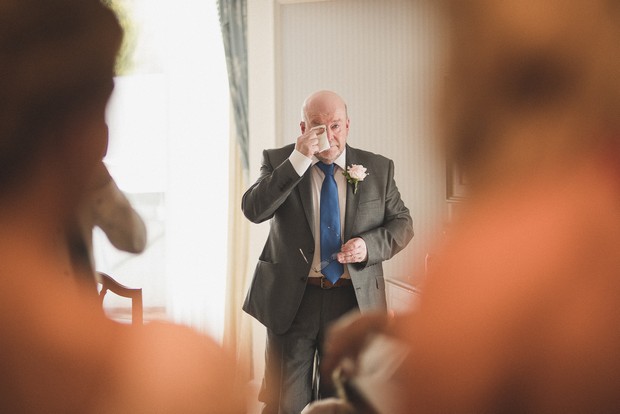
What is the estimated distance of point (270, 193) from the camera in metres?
1.05

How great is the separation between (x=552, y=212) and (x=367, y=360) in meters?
0.07

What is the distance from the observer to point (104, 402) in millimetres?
183

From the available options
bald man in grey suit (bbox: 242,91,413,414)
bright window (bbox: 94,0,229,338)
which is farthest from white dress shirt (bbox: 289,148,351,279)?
bright window (bbox: 94,0,229,338)

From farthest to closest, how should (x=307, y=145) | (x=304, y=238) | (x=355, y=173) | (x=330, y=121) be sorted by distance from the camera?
Result: (x=304, y=238) → (x=330, y=121) → (x=355, y=173) → (x=307, y=145)

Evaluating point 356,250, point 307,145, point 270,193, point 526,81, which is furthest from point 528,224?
point 270,193

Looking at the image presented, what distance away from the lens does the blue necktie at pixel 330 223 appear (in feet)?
2.20

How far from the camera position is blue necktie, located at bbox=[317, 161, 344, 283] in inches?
26.4

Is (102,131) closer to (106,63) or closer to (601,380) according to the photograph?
(106,63)

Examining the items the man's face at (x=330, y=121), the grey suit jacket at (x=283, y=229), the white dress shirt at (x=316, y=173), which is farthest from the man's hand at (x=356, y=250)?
the man's face at (x=330, y=121)

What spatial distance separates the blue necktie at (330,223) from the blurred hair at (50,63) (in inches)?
18.1

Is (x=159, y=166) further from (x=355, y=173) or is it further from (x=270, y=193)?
(x=270, y=193)

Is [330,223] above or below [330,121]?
below

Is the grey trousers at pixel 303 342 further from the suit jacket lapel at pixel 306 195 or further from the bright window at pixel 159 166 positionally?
the bright window at pixel 159 166

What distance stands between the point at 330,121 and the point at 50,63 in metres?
0.90
